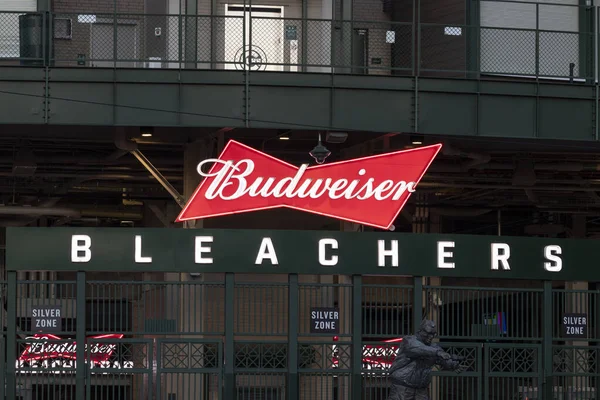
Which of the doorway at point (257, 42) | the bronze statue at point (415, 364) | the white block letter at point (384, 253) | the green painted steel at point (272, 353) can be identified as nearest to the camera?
the bronze statue at point (415, 364)

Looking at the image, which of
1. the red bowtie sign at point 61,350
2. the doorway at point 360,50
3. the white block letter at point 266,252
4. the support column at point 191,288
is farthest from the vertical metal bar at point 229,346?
the doorway at point 360,50

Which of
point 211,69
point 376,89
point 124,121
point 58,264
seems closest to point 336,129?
point 376,89

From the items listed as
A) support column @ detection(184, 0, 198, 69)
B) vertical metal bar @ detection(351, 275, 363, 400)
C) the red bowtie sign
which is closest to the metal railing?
support column @ detection(184, 0, 198, 69)

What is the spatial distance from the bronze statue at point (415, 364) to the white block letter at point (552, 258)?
6.72 m

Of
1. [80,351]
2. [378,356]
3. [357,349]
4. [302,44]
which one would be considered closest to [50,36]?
[302,44]

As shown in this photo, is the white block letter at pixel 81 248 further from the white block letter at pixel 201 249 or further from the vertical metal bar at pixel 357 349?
the vertical metal bar at pixel 357 349

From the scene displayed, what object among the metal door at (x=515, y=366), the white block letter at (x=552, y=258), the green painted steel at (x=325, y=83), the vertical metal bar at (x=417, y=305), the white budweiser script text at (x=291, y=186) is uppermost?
the green painted steel at (x=325, y=83)

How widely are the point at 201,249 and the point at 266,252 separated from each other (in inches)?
56.0

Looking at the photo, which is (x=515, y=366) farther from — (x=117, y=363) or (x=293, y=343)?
(x=117, y=363)

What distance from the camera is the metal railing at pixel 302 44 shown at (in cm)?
2656

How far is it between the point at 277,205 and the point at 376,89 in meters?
3.53

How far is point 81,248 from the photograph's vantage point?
24.6 metres

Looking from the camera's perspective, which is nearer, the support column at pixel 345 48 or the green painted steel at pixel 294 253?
the green painted steel at pixel 294 253

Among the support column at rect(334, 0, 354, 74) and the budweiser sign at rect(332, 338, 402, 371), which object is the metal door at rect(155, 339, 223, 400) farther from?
the support column at rect(334, 0, 354, 74)
